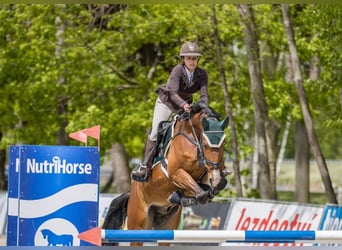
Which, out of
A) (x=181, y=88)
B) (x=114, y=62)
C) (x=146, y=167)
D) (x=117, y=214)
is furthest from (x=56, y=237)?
(x=114, y=62)

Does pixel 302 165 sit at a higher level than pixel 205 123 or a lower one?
lower

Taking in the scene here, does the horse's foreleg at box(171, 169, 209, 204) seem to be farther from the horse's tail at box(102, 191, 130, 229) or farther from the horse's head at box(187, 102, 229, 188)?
the horse's tail at box(102, 191, 130, 229)

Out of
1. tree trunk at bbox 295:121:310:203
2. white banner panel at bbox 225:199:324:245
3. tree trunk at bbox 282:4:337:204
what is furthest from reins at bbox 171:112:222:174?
tree trunk at bbox 295:121:310:203

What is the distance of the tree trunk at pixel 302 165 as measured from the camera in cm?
3219

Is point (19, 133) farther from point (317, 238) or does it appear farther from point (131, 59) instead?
point (317, 238)

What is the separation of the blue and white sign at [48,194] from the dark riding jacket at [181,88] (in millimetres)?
1932

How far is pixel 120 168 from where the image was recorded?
31.0 m

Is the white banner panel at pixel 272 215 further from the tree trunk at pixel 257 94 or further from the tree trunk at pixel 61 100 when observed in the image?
the tree trunk at pixel 61 100

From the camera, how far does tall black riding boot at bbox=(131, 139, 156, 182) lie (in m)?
14.2

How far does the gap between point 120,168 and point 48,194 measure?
62.5 ft

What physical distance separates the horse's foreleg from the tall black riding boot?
637 mm

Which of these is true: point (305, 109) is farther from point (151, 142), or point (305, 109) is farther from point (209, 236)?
point (209, 236)

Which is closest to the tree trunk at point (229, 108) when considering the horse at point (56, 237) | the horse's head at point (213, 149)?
the horse's head at point (213, 149)

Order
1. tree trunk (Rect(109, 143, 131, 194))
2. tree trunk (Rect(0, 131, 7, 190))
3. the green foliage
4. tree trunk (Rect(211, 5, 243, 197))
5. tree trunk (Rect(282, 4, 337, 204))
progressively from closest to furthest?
tree trunk (Rect(282, 4, 337, 204)) < tree trunk (Rect(211, 5, 243, 197)) < the green foliage < tree trunk (Rect(109, 143, 131, 194)) < tree trunk (Rect(0, 131, 7, 190))
